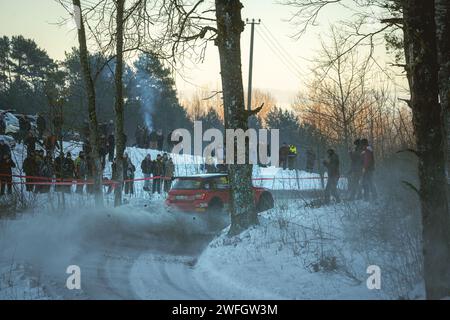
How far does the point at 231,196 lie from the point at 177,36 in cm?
419

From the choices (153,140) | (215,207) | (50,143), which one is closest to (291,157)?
(153,140)

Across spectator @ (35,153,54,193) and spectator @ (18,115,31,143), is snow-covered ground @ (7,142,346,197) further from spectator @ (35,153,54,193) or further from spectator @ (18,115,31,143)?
spectator @ (35,153,54,193)

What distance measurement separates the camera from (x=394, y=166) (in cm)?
1443

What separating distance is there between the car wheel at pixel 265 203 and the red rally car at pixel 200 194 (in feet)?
4.60

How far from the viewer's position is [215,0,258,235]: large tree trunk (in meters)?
10.7

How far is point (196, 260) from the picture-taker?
10.2 m

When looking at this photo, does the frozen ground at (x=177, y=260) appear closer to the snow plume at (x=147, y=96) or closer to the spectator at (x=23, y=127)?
the spectator at (x=23, y=127)

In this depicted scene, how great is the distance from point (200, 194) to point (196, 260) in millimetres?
5611

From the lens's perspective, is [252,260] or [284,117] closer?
[252,260]

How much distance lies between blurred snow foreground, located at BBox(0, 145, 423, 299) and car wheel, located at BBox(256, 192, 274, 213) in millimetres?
3309

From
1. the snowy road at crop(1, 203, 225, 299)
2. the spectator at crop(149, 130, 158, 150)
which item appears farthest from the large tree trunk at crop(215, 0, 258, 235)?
the spectator at crop(149, 130, 158, 150)
